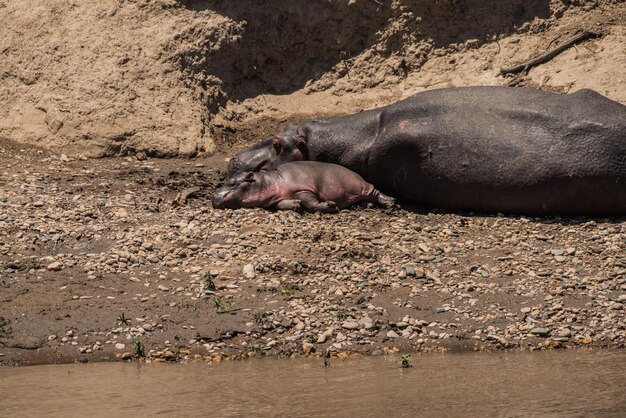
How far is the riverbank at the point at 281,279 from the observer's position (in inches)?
369

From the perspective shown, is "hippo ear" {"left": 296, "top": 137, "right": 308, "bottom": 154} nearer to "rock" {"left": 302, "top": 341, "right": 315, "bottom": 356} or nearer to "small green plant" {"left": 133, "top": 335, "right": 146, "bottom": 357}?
"rock" {"left": 302, "top": 341, "right": 315, "bottom": 356}

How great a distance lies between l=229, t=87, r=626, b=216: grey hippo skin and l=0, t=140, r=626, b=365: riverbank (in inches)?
9.3

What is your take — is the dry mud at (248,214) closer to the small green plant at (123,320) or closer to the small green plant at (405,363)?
the small green plant at (123,320)

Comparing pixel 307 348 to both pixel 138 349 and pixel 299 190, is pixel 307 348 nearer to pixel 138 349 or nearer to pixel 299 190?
pixel 138 349

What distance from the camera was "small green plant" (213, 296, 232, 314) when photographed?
9789 millimetres

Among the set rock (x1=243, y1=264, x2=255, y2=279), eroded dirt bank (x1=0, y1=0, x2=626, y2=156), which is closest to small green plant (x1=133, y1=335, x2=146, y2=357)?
rock (x1=243, y1=264, x2=255, y2=279)

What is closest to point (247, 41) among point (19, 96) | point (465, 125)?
point (19, 96)

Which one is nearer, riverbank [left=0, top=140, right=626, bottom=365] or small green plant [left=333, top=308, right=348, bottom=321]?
riverbank [left=0, top=140, right=626, bottom=365]

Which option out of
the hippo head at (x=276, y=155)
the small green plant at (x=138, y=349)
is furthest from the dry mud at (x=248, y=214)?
the hippo head at (x=276, y=155)

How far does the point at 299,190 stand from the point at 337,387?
14.4 feet

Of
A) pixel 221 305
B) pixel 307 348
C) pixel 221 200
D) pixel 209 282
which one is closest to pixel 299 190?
pixel 221 200

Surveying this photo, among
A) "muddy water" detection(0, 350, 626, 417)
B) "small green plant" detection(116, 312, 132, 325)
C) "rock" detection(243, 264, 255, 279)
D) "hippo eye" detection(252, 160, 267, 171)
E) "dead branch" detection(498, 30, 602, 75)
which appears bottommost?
"muddy water" detection(0, 350, 626, 417)

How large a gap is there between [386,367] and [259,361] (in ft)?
3.29

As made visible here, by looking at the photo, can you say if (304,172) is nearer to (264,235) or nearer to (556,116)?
(264,235)
